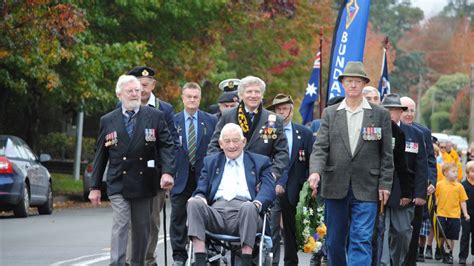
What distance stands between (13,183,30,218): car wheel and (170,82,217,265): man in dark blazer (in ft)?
33.6

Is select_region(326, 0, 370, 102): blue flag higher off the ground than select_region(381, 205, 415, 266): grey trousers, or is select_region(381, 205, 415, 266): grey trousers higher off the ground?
select_region(326, 0, 370, 102): blue flag

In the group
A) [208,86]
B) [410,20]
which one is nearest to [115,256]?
[208,86]

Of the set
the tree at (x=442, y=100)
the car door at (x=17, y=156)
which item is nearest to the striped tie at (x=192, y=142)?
the car door at (x=17, y=156)

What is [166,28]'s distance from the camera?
35.5m

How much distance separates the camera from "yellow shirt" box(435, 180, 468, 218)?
61.2 ft

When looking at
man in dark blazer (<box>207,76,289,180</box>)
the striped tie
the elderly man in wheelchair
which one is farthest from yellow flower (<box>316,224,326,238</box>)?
the elderly man in wheelchair

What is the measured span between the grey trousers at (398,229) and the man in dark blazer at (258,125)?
160 centimetres

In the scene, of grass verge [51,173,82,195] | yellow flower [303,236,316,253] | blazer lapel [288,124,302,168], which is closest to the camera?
yellow flower [303,236,316,253]

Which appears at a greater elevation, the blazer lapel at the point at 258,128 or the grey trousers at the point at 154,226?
the blazer lapel at the point at 258,128

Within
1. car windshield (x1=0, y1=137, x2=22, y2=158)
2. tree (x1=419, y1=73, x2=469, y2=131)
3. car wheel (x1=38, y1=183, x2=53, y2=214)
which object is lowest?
car wheel (x1=38, y1=183, x2=53, y2=214)

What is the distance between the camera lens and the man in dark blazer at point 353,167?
460 inches

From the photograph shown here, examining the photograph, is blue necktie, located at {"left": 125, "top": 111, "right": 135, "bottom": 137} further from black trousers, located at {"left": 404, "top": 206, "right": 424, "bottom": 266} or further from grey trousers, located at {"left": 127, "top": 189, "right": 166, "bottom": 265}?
black trousers, located at {"left": 404, "top": 206, "right": 424, "bottom": 266}

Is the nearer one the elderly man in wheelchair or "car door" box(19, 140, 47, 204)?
the elderly man in wheelchair

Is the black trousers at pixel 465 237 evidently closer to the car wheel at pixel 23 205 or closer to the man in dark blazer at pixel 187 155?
the man in dark blazer at pixel 187 155
